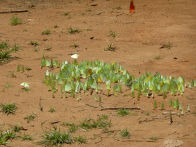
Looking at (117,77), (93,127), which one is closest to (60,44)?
(117,77)

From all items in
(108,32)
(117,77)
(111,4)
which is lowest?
(117,77)

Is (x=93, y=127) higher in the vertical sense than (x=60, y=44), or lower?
lower

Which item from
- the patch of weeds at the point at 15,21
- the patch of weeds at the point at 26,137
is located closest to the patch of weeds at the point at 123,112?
the patch of weeds at the point at 26,137

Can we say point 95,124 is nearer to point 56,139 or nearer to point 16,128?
point 56,139

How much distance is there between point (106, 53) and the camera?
7301mm

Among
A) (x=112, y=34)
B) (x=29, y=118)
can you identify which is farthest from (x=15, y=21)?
(x=29, y=118)

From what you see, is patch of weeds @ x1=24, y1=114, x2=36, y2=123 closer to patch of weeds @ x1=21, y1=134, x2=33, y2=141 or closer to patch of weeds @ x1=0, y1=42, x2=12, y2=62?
patch of weeds @ x1=21, y1=134, x2=33, y2=141

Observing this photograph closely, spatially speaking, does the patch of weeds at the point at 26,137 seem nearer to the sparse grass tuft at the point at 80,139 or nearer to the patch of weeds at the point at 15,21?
the sparse grass tuft at the point at 80,139

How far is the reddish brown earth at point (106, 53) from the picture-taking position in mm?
4430

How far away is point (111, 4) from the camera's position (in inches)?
446

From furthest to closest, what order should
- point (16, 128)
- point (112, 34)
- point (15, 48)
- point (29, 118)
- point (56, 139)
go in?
1. point (112, 34)
2. point (15, 48)
3. point (29, 118)
4. point (16, 128)
5. point (56, 139)

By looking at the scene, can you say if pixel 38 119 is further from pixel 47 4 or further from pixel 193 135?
pixel 47 4

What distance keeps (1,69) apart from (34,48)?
4.48 feet

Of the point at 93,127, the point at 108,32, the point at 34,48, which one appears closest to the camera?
the point at 93,127
